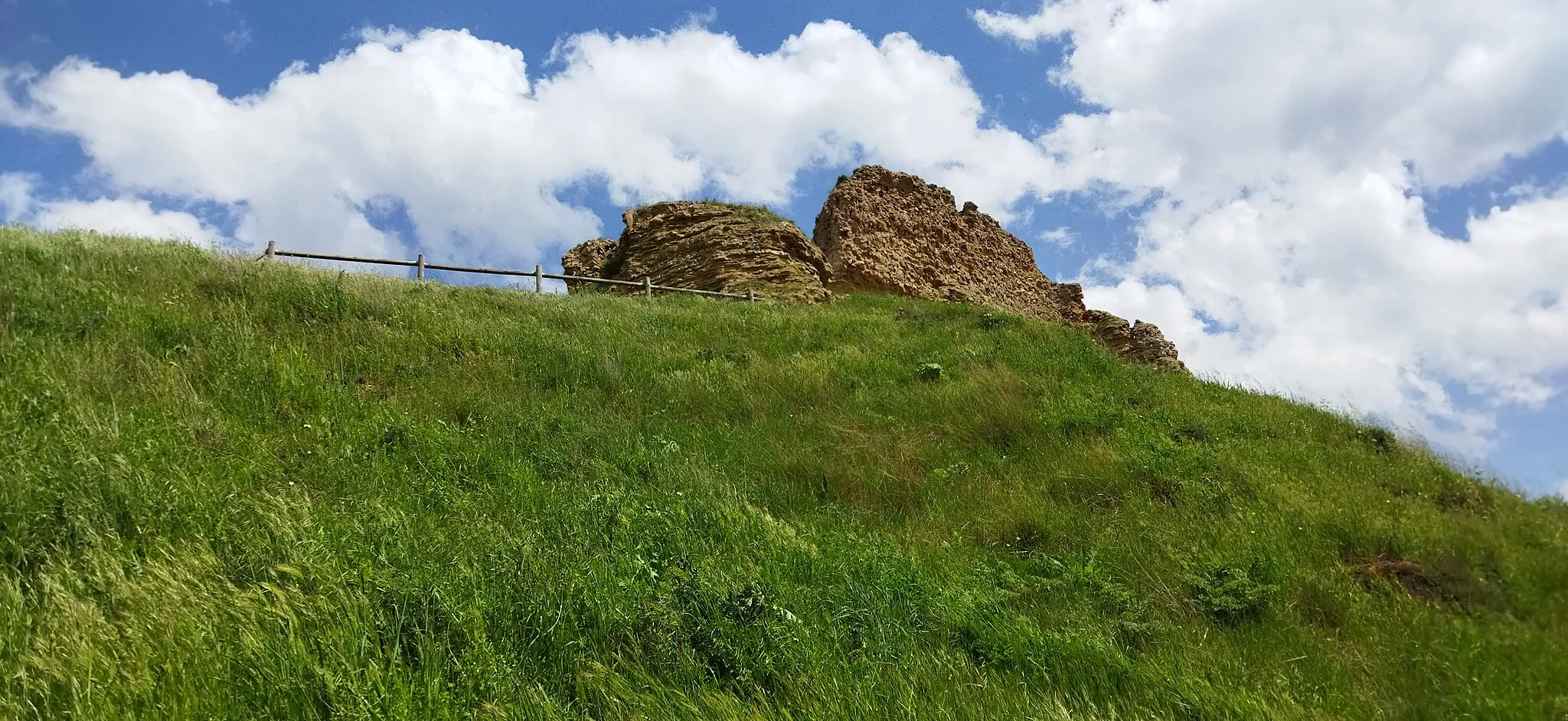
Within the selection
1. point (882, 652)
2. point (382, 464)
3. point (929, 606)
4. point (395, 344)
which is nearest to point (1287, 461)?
point (929, 606)

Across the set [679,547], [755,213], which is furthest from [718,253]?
[679,547]

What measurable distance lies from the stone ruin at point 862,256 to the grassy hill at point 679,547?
15.3 metres

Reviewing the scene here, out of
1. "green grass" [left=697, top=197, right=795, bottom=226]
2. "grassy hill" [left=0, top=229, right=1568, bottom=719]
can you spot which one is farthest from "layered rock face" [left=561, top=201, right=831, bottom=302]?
"grassy hill" [left=0, top=229, right=1568, bottom=719]

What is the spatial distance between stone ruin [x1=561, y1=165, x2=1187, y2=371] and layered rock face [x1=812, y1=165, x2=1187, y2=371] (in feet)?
0.16

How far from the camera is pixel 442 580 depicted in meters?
4.27

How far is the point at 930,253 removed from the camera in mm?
33000

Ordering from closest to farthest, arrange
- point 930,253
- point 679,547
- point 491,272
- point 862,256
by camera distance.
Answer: point 679,547 < point 491,272 < point 862,256 < point 930,253

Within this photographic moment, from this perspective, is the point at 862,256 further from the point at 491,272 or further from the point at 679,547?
the point at 679,547

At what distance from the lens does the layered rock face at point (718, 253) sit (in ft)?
84.3

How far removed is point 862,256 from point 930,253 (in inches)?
163

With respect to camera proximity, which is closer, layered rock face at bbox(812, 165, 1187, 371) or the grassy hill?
the grassy hill

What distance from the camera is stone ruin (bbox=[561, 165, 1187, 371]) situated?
85.0 ft

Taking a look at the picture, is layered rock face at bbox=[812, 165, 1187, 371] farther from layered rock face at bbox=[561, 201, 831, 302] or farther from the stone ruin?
layered rock face at bbox=[561, 201, 831, 302]

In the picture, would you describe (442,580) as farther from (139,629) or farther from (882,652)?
(882,652)
